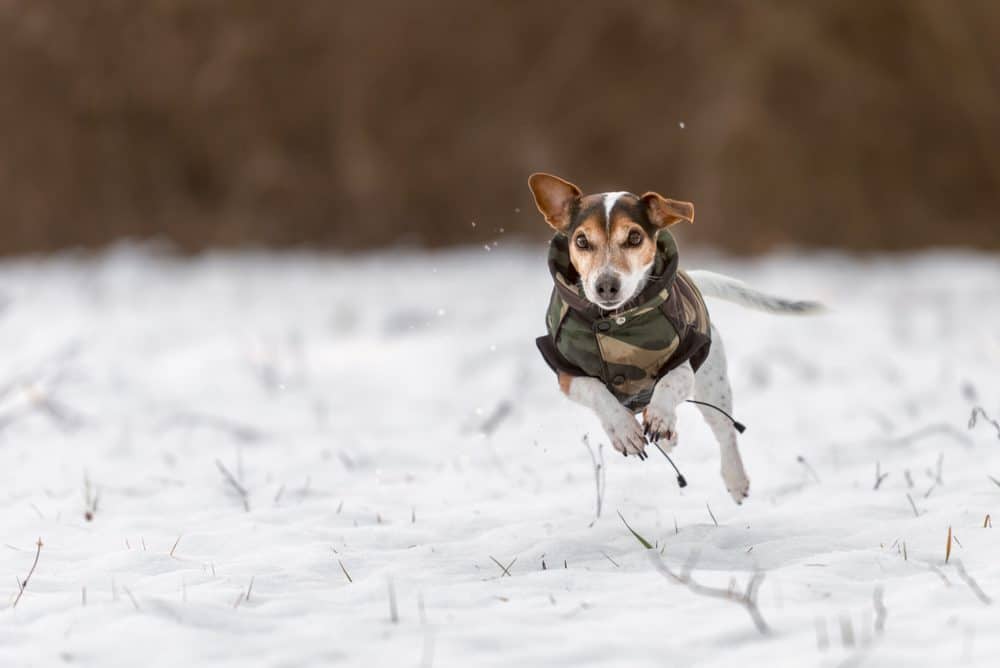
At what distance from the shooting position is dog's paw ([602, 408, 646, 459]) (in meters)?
3.17

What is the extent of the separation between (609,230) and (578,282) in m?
0.21

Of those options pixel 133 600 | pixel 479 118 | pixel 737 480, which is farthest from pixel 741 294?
pixel 479 118

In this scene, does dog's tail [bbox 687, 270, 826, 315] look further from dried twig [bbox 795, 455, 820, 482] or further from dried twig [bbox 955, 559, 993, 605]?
dried twig [bbox 955, 559, 993, 605]

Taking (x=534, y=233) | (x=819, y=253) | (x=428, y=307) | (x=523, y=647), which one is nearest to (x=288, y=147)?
(x=534, y=233)

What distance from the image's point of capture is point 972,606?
2512mm

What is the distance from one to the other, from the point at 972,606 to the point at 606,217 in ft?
4.36

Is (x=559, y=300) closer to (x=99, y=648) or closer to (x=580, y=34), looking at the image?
(x=99, y=648)

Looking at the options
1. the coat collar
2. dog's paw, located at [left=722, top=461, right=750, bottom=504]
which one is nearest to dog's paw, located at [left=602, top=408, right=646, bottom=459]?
the coat collar

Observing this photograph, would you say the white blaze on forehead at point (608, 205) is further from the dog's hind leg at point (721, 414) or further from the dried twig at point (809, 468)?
the dried twig at point (809, 468)

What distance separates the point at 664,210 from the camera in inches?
123

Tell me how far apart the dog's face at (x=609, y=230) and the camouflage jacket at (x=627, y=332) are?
0.04m

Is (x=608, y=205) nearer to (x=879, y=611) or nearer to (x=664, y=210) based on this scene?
(x=664, y=210)

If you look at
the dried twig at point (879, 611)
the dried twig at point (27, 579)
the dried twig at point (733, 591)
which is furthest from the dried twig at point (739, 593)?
the dried twig at point (27, 579)

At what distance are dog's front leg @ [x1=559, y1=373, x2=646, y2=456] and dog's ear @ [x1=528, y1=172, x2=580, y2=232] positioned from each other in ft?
1.47
